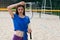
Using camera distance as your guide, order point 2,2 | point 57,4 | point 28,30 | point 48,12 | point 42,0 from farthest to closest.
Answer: point 2,2, point 42,0, point 57,4, point 48,12, point 28,30

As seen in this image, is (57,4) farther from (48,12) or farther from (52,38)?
(52,38)

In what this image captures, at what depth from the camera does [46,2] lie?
108ft

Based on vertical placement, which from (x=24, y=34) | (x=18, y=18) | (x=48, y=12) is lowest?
(x=48, y=12)

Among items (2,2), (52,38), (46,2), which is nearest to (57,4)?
(46,2)

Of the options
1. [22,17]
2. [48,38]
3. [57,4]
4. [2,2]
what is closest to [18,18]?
[22,17]

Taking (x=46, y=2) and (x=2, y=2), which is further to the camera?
(x=2, y=2)

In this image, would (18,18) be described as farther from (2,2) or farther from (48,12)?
(2,2)

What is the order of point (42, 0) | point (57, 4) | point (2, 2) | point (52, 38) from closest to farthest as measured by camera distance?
point (52, 38)
point (57, 4)
point (42, 0)
point (2, 2)

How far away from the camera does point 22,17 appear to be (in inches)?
187

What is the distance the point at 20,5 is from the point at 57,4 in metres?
28.2

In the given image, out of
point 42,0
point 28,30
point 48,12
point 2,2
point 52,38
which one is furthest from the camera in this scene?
point 2,2

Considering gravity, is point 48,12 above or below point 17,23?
below

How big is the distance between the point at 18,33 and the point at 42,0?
30.4 metres

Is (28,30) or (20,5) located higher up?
(20,5)
